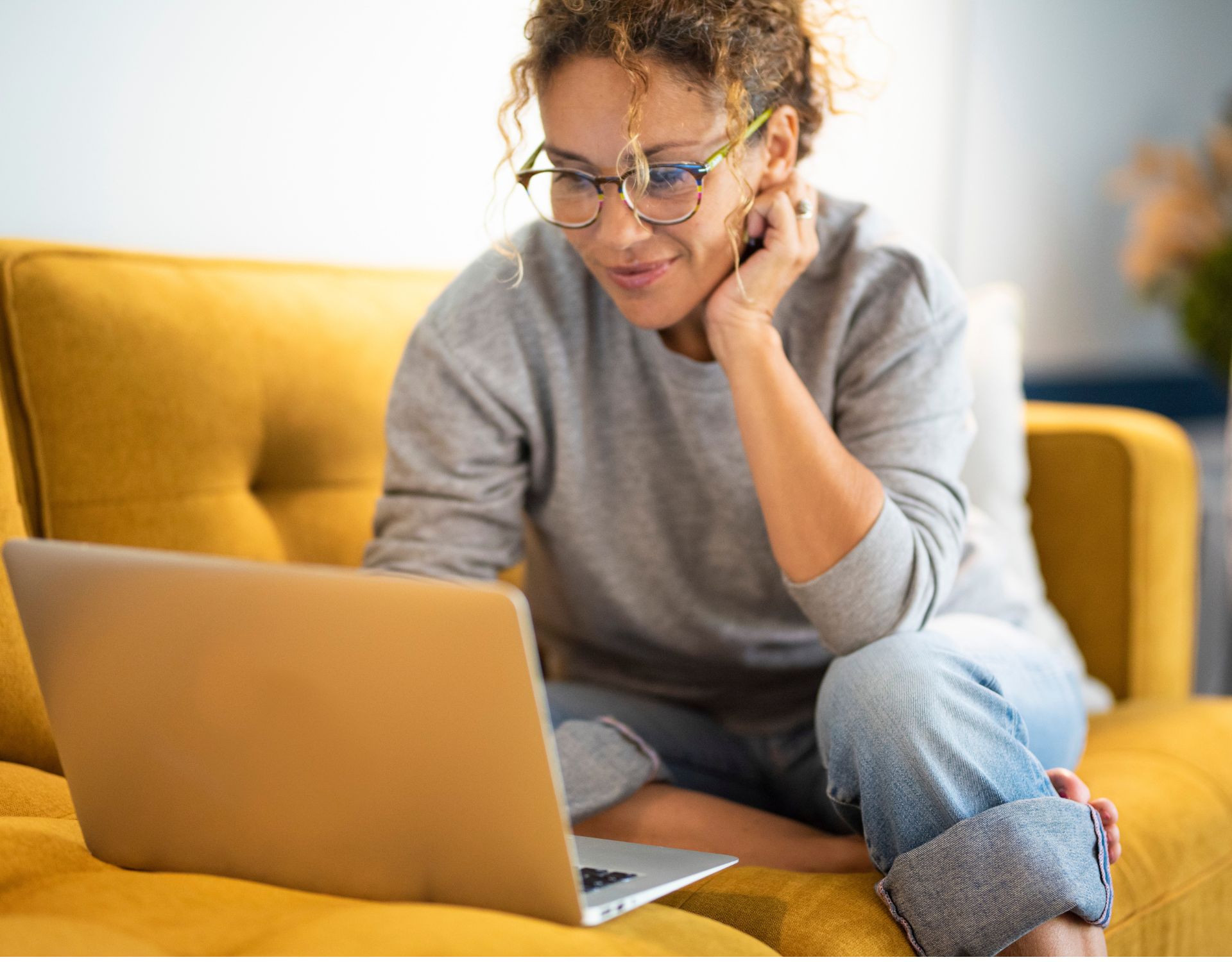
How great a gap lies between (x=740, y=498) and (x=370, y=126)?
734mm

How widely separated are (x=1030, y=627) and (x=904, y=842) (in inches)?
23.0

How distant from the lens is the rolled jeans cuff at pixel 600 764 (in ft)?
3.10

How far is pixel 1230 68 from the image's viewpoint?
2.76m

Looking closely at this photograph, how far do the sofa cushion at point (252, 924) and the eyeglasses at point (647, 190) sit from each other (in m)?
0.57

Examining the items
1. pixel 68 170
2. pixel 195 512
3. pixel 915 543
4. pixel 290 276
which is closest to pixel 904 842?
pixel 915 543

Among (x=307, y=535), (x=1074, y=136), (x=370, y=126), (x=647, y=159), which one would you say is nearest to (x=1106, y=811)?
(x=647, y=159)

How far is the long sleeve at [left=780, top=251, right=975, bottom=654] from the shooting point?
95cm

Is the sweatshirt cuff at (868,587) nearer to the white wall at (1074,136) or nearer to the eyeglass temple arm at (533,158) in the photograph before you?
the eyeglass temple arm at (533,158)

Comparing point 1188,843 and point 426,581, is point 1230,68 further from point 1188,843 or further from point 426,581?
point 426,581

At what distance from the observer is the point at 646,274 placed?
3.41 ft

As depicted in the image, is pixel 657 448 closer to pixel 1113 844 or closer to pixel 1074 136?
pixel 1113 844

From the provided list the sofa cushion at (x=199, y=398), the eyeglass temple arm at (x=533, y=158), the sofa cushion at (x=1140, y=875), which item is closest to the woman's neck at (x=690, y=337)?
the eyeglass temple arm at (x=533, y=158)

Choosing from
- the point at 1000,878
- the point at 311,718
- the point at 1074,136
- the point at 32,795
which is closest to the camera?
the point at 311,718

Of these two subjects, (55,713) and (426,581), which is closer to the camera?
(426,581)
